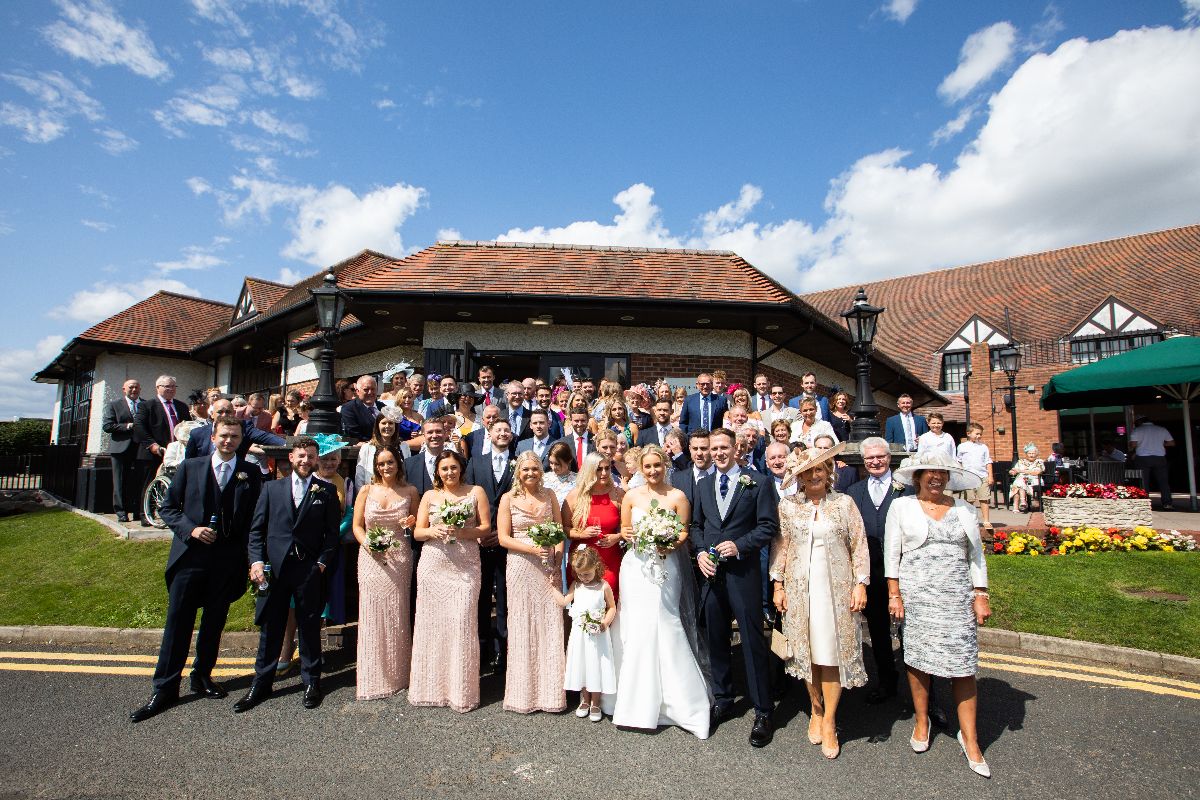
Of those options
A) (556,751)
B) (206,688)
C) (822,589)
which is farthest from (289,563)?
(822,589)

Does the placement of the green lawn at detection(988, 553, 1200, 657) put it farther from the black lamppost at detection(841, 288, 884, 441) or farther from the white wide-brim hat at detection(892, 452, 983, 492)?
the white wide-brim hat at detection(892, 452, 983, 492)

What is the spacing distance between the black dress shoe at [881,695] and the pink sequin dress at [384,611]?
3568 mm

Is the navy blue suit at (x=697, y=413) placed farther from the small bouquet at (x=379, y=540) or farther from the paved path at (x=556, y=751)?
the small bouquet at (x=379, y=540)

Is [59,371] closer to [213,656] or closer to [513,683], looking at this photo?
[213,656]

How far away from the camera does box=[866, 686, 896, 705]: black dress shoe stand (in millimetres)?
4605

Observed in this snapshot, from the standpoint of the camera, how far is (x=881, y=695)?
4.63 meters

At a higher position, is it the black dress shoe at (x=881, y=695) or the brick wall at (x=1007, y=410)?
the brick wall at (x=1007, y=410)

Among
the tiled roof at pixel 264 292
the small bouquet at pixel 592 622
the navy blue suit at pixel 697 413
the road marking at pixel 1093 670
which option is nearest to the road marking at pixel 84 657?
the small bouquet at pixel 592 622

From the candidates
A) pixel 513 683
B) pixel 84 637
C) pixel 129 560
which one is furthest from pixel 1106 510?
pixel 129 560

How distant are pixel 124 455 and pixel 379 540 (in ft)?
26.8

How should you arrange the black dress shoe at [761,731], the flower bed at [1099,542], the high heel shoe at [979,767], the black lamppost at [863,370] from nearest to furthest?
the high heel shoe at [979,767], the black dress shoe at [761,731], the black lamppost at [863,370], the flower bed at [1099,542]

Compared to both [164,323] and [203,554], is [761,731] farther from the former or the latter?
[164,323]

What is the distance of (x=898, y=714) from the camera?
442 centimetres

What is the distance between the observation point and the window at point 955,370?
30.0 m
